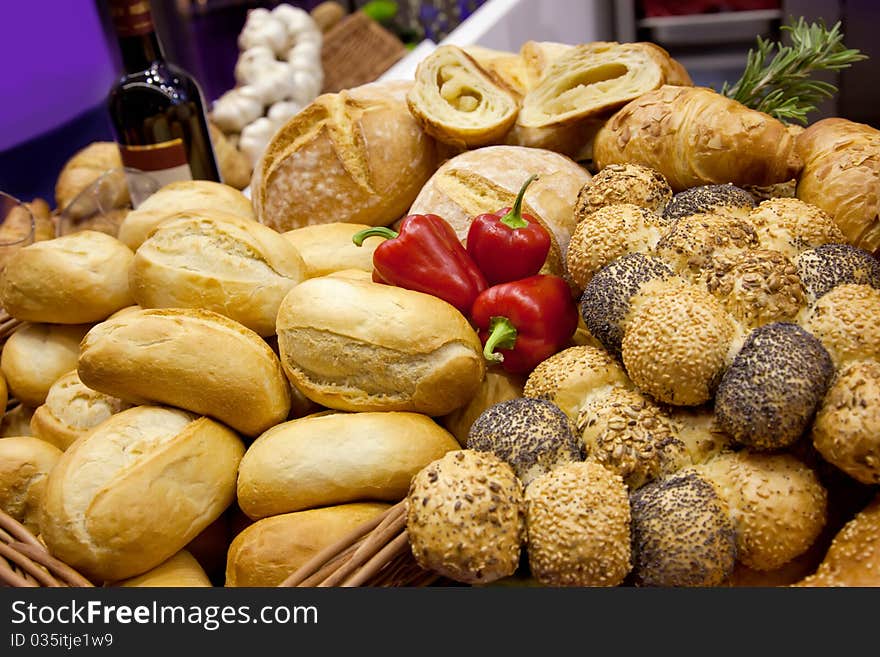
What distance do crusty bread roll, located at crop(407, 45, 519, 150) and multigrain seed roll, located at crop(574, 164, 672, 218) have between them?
1.17 feet

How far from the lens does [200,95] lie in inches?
81.3

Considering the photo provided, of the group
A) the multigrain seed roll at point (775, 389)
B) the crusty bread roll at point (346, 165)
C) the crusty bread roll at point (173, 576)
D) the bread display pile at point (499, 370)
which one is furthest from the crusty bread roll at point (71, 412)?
the multigrain seed roll at point (775, 389)

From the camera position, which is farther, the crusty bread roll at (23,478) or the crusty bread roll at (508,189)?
the crusty bread roll at (508,189)

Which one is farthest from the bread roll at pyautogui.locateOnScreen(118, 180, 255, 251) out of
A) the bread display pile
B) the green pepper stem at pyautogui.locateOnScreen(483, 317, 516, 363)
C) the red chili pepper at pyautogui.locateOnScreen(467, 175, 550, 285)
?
the green pepper stem at pyautogui.locateOnScreen(483, 317, 516, 363)

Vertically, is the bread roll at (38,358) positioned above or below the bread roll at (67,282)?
below

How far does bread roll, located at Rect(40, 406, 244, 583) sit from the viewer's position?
1.03 meters

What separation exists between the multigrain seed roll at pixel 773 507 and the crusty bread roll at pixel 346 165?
3.24 ft

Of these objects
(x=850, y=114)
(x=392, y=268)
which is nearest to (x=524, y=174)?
(x=392, y=268)

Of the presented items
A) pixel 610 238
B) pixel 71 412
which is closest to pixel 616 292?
pixel 610 238

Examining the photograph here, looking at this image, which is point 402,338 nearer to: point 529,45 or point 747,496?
point 747,496

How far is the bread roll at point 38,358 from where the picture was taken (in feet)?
4.81

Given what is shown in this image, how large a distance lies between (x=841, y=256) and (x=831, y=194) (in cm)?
26

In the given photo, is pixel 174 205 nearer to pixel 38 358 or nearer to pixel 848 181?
pixel 38 358

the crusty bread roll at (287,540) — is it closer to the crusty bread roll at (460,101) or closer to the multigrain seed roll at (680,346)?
the multigrain seed roll at (680,346)
